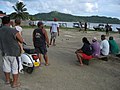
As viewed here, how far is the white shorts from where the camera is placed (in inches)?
271

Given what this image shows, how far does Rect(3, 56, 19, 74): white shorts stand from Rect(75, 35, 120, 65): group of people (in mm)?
3793

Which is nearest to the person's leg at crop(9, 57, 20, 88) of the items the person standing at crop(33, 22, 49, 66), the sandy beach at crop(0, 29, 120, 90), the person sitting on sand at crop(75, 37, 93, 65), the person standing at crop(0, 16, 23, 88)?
the person standing at crop(0, 16, 23, 88)

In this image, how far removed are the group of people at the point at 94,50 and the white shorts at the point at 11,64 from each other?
3793 millimetres

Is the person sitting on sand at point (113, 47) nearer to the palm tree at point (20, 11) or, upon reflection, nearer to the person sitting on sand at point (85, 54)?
the person sitting on sand at point (85, 54)

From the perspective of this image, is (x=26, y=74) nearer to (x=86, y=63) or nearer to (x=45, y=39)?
(x=45, y=39)

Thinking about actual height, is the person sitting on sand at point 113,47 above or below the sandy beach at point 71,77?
above

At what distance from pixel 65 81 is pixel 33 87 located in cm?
112

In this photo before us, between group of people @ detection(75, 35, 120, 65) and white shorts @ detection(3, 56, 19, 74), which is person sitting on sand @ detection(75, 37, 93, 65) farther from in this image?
white shorts @ detection(3, 56, 19, 74)

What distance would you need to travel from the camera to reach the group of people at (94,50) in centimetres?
1030

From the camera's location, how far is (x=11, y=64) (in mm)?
6977

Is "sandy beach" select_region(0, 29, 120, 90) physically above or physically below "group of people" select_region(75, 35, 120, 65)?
below

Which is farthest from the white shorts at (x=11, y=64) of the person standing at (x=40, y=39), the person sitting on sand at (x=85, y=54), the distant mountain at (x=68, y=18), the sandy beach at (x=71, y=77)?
the distant mountain at (x=68, y=18)

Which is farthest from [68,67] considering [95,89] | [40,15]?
[40,15]

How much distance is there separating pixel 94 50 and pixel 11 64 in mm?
4919
